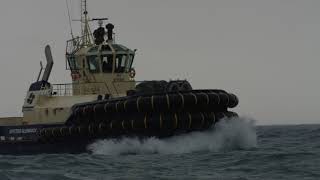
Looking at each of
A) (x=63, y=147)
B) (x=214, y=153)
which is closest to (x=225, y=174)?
(x=214, y=153)

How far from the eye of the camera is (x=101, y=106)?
65.9ft

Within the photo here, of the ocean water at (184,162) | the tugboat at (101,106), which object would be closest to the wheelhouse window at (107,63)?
the tugboat at (101,106)

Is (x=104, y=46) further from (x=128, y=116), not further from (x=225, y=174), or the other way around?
(x=225, y=174)

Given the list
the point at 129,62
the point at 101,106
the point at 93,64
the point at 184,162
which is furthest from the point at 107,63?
the point at 184,162

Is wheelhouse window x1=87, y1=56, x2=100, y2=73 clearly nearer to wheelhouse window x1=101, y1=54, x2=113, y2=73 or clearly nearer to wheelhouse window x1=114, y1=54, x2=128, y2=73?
wheelhouse window x1=101, y1=54, x2=113, y2=73

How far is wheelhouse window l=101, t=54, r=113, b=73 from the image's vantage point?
83.0 ft

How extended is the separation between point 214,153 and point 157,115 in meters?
2.03

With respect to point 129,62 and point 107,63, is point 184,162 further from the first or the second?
point 129,62

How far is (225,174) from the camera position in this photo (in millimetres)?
13727

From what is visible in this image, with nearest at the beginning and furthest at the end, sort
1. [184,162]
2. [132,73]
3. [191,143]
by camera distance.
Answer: [184,162]
[191,143]
[132,73]

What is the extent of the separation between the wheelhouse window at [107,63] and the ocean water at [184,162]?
5.16 metres

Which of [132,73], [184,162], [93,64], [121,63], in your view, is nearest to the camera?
[184,162]

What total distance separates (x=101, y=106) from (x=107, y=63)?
5.52 metres

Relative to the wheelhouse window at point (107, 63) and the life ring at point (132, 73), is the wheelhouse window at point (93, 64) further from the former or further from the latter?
the life ring at point (132, 73)
